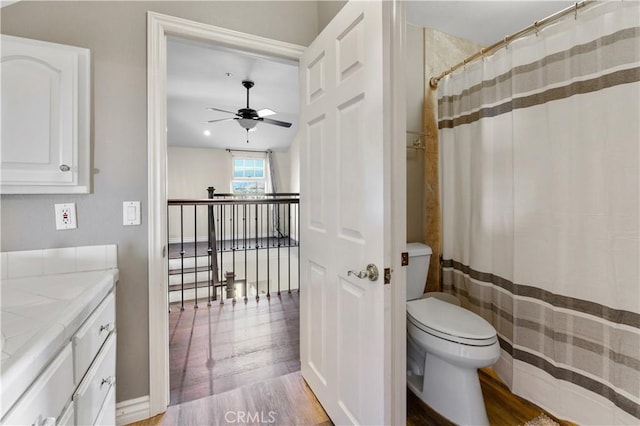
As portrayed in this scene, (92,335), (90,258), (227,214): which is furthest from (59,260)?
(227,214)

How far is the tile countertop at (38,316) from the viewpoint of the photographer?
0.58 metres

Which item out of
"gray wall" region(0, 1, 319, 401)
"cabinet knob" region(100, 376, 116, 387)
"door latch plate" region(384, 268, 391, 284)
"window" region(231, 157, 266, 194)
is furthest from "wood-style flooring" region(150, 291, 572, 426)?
"window" region(231, 157, 266, 194)

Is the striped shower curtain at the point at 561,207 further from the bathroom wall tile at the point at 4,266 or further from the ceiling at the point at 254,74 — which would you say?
the bathroom wall tile at the point at 4,266

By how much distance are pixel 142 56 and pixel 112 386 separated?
1.51m

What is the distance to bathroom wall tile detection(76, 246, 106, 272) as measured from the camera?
1337mm

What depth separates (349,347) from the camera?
125cm

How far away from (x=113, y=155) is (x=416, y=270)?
5.90ft

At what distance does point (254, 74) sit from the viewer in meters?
3.62

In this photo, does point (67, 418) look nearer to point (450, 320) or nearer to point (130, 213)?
point (130, 213)

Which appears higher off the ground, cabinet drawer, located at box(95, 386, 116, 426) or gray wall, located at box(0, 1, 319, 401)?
gray wall, located at box(0, 1, 319, 401)

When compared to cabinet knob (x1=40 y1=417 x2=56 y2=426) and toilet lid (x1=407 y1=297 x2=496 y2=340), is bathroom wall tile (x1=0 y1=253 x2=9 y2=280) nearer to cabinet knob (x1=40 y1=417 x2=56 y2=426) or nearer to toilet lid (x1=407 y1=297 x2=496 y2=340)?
cabinet knob (x1=40 y1=417 x2=56 y2=426)

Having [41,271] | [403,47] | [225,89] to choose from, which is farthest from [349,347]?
[225,89]

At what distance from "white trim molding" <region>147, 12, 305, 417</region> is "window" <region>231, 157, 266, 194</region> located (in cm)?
564

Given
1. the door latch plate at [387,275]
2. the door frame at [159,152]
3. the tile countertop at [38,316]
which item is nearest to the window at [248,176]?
the door frame at [159,152]
